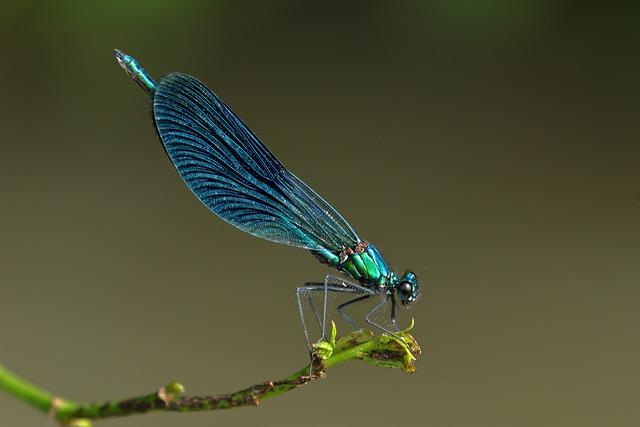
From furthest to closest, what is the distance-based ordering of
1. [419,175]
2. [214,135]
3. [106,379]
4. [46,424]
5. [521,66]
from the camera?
[521,66] < [419,175] < [106,379] < [214,135] < [46,424]

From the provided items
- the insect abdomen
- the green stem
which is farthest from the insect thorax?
the green stem

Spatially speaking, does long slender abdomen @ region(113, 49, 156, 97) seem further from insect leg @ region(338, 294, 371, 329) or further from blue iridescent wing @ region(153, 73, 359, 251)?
insect leg @ region(338, 294, 371, 329)

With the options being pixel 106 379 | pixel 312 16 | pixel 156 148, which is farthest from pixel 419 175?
pixel 106 379

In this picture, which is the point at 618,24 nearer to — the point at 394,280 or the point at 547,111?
the point at 547,111

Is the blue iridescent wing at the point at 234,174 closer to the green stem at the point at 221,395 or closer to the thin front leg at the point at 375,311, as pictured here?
the thin front leg at the point at 375,311

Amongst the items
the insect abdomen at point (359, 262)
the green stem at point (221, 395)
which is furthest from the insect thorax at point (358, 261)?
the green stem at point (221, 395)

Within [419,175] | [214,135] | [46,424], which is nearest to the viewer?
[46,424]

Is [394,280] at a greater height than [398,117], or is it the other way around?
[398,117]
